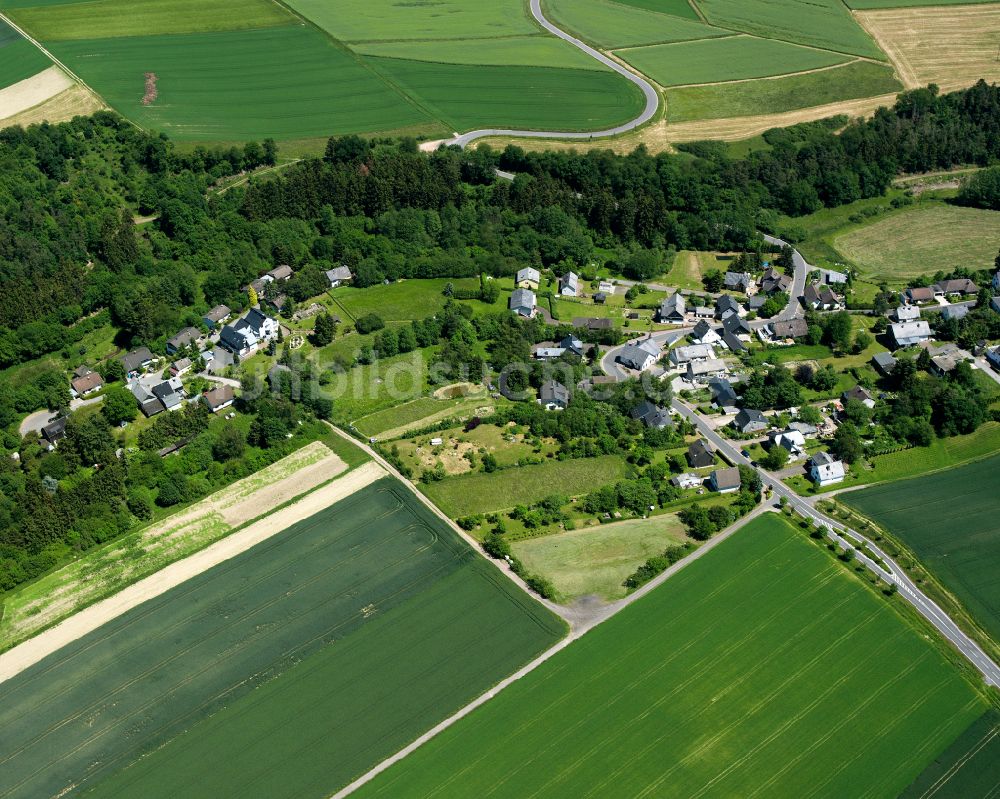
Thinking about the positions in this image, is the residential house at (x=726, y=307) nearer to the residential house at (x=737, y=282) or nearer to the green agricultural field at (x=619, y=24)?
the residential house at (x=737, y=282)

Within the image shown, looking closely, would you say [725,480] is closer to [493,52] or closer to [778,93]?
[778,93]

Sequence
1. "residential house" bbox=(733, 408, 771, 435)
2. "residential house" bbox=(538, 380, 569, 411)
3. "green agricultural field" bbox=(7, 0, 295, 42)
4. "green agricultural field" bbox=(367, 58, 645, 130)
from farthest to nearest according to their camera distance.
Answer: "green agricultural field" bbox=(7, 0, 295, 42)
"green agricultural field" bbox=(367, 58, 645, 130)
"residential house" bbox=(538, 380, 569, 411)
"residential house" bbox=(733, 408, 771, 435)

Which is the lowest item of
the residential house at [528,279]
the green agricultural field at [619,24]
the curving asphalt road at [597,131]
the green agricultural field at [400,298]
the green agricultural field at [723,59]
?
the green agricultural field at [400,298]

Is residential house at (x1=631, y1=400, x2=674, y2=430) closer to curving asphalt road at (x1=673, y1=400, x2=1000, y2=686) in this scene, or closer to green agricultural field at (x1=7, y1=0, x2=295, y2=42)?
curving asphalt road at (x1=673, y1=400, x2=1000, y2=686)

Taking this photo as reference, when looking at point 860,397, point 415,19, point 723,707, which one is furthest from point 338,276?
point 415,19

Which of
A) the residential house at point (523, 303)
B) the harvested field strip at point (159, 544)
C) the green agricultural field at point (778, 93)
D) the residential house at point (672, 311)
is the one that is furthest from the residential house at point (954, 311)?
the harvested field strip at point (159, 544)

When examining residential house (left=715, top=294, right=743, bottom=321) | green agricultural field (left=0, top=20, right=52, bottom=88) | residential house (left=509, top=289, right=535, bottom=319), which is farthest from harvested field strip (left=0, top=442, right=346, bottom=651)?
green agricultural field (left=0, top=20, right=52, bottom=88)
